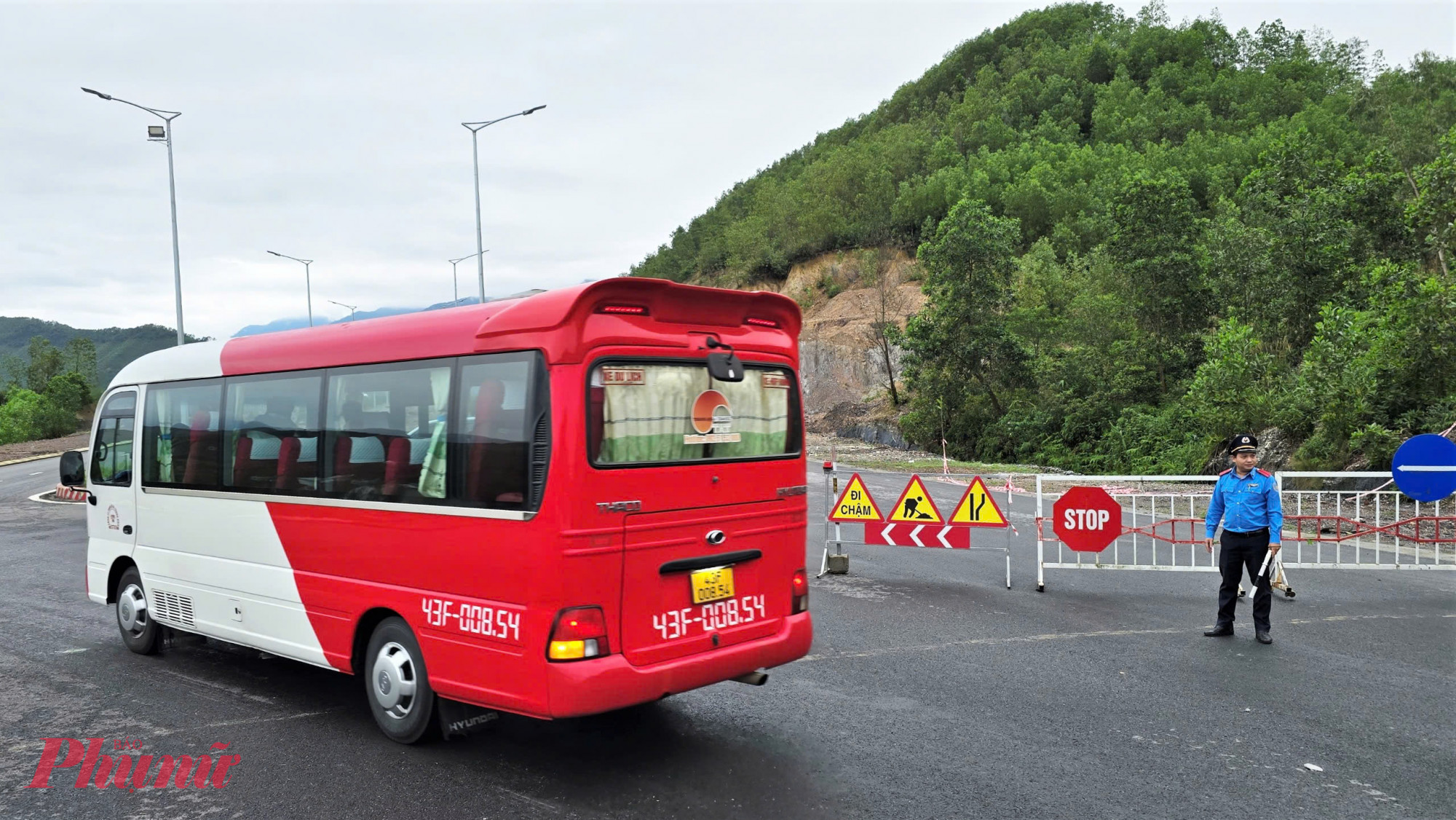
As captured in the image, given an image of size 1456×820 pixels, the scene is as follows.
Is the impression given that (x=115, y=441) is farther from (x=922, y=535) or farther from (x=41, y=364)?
(x=41, y=364)

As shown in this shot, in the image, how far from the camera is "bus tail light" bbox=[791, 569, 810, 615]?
6.02 meters

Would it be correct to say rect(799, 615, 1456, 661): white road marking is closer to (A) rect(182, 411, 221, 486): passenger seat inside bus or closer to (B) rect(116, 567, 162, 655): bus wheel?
(A) rect(182, 411, 221, 486): passenger seat inside bus

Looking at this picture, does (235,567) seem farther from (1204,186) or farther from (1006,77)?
(1006,77)

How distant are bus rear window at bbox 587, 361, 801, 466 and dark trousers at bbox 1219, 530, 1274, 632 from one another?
464 centimetres

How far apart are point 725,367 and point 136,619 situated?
592cm

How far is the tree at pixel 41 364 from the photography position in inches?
4717

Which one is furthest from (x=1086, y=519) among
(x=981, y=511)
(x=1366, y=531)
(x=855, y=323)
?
(x=855, y=323)

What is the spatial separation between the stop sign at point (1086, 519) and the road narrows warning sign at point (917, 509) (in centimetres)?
135

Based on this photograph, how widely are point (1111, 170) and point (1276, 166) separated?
38.4 metres

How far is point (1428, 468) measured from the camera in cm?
908

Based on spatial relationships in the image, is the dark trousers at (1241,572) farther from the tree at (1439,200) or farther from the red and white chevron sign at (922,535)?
the tree at (1439,200)

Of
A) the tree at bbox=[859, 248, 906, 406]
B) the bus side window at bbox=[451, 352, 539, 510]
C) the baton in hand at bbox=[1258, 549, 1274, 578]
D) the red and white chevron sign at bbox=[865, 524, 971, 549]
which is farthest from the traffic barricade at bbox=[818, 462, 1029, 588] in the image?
the tree at bbox=[859, 248, 906, 406]

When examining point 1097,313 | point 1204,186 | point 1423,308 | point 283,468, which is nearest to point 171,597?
point 283,468

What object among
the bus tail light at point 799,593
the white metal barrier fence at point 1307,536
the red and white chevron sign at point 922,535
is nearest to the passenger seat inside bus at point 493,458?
the bus tail light at point 799,593
